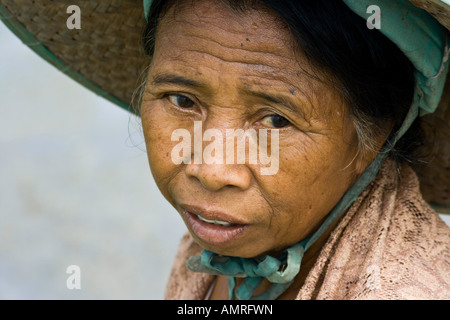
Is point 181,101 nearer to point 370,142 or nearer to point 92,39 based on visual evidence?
point 370,142

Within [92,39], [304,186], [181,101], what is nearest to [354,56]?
[304,186]

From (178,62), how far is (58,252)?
298cm

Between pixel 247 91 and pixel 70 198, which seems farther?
pixel 70 198

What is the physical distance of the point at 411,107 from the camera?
184 centimetres

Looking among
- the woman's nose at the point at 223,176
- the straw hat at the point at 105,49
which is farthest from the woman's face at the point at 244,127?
the straw hat at the point at 105,49

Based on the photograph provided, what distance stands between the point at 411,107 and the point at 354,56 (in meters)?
0.24

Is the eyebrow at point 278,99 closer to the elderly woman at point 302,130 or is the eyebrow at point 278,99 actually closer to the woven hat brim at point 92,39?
the elderly woman at point 302,130

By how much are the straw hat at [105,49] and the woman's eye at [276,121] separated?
51cm

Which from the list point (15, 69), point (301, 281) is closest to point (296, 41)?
point (301, 281)

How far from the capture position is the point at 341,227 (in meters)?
1.87

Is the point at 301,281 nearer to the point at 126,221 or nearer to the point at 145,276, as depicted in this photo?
the point at 145,276

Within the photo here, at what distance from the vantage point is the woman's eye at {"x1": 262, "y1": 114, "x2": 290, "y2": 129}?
5.67 ft

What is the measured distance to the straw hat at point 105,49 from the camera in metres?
2.14

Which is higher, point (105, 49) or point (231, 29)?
point (105, 49)
